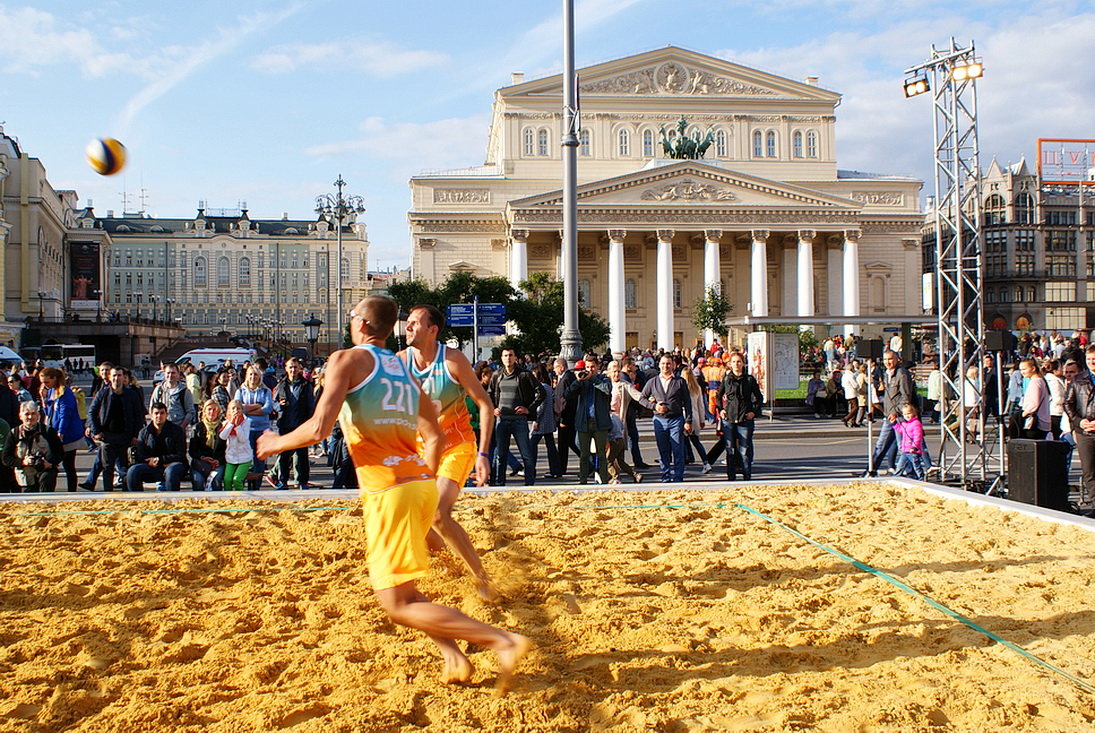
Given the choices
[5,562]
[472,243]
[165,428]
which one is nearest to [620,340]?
[472,243]

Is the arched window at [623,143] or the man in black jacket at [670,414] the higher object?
the arched window at [623,143]

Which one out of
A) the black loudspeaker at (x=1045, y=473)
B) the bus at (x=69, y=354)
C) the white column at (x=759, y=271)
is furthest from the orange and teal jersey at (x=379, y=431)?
the white column at (x=759, y=271)

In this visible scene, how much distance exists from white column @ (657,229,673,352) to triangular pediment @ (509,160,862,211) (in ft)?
7.50

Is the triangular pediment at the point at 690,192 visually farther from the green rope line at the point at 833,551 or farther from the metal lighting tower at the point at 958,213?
the green rope line at the point at 833,551

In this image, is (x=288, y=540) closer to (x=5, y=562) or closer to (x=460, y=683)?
(x=5, y=562)

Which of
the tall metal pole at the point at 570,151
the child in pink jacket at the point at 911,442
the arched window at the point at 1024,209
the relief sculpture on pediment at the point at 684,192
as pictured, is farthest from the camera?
the arched window at the point at 1024,209

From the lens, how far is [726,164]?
69.4m

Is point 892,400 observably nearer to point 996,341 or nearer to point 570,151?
point 996,341

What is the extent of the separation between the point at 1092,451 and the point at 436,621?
909 cm

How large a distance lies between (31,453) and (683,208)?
53.1m

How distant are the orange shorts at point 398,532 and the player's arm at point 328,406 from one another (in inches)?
17.4

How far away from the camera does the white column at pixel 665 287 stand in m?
61.9

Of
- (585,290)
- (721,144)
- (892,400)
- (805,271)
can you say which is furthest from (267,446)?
(721,144)

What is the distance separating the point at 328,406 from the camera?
4.59 meters
